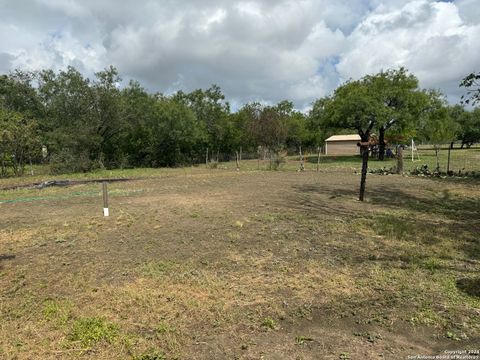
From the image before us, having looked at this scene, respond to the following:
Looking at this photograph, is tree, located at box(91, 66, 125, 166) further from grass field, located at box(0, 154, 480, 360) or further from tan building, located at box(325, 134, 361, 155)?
tan building, located at box(325, 134, 361, 155)

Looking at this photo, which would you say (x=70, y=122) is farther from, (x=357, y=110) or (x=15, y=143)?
(x=357, y=110)

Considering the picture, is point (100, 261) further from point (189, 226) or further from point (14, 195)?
point (14, 195)

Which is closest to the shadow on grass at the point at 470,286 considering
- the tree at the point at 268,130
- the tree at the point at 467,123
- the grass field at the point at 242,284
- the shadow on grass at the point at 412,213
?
the grass field at the point at 242,284

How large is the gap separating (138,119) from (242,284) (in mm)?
30557

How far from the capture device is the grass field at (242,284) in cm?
328

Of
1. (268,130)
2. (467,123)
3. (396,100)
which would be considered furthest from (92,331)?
(467,123)

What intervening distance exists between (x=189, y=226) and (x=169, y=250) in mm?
1535

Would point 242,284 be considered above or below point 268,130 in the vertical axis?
below

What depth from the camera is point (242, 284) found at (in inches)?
177

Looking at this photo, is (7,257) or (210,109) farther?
(210,109)

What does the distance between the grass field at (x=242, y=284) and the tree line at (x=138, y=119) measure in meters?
18.5

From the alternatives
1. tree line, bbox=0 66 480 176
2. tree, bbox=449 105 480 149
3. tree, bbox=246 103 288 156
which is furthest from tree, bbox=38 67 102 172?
tree, bbox=449 105 480 149

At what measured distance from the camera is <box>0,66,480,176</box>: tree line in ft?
84.2

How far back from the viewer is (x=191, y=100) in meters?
41.2
